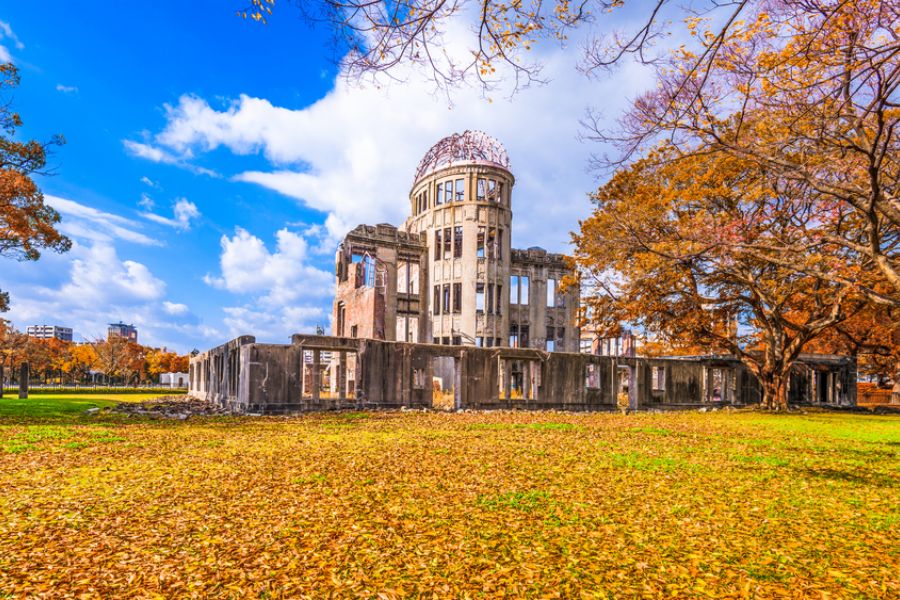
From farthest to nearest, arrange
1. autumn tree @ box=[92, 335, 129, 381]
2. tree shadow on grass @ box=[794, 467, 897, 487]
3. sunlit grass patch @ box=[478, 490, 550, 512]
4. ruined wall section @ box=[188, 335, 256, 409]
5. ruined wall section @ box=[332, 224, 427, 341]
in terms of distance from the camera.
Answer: autumn tree @ box=[92, 335, 129, 381], ruined wall section @ box=[332, 224, 427, 341], ruined wall section @ box=[188, 335, 256, 409], tree shadow on grass @ box=[794, 467, 897, 487], sunlit grass patch @ box=[478, 490, 550, 512]

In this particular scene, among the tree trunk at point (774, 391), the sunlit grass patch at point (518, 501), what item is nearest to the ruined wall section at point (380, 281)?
the tree trunk at point (774, 391)

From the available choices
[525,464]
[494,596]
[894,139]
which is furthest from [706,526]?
[894,139]

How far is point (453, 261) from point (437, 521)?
3381 centimetres

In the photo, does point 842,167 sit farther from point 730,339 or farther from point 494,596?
point 730,339

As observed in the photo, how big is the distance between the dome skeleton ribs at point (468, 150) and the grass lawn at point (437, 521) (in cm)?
3092

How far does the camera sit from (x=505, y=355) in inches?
1045

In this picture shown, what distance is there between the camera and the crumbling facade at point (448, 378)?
2195 cm

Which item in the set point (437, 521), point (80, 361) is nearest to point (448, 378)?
point (437, 521)

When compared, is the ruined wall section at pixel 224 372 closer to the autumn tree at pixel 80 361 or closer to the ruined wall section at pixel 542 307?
the ruined wall section at pixel 542 307

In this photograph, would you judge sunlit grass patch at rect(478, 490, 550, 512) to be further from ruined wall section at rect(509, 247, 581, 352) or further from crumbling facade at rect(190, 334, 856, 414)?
ruined wall section at rect(509, 247, 581, 352)

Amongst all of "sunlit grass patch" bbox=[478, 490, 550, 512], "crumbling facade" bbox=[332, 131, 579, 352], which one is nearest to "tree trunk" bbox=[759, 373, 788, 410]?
"crumbling facade" bbox=[332, 131, 579, 352]

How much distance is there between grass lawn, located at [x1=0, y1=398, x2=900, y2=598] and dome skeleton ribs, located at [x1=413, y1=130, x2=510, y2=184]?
3092 cm

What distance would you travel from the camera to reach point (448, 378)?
35.5m

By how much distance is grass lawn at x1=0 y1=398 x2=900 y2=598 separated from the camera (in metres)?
A: 4.54
